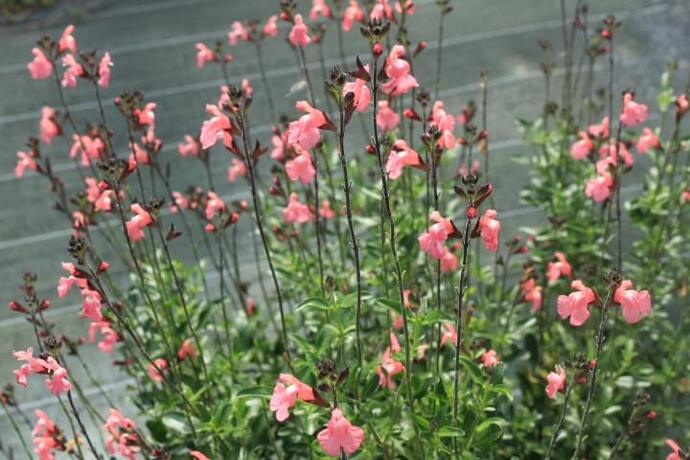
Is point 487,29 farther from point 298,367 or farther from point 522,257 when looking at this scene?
point 298,367

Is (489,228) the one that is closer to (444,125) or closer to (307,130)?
(307,130)

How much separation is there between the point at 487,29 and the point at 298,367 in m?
5.22

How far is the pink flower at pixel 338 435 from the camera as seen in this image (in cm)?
152

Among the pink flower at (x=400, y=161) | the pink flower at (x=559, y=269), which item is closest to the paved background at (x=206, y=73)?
the pink flower at (x=559, y=269)

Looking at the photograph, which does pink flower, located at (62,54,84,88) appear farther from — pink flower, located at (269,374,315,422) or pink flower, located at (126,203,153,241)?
pink flower, located at (269,374,315,422)

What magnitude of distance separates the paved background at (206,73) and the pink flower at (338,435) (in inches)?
109

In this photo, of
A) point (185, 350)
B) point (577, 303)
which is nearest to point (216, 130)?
point (577, 303)

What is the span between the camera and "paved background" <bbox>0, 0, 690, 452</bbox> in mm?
4801

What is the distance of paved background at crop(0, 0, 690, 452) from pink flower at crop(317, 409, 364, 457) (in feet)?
9.10

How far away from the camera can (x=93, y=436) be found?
3.49 meters

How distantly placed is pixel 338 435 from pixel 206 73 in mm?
5314

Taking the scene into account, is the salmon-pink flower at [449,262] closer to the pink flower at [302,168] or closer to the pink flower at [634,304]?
the pink flower at [302,168]

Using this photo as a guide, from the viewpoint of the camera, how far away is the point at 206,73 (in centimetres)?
646

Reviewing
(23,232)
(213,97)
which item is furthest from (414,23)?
(23,232)
